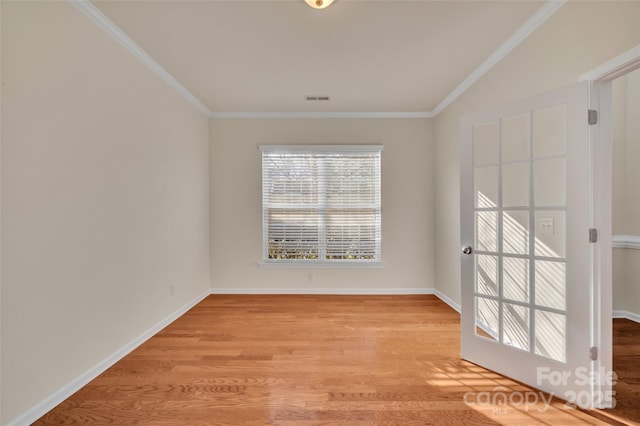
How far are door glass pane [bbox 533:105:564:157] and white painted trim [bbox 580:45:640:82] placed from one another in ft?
0.68

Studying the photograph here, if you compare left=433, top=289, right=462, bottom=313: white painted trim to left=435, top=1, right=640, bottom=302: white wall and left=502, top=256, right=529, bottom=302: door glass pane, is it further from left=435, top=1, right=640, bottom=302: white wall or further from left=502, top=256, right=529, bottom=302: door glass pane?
left=502, top=256, right=529, bottom=302: door glass pane

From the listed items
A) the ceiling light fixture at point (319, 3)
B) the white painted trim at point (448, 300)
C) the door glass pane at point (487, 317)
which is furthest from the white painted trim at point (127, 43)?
the white painted trim at point (448, 300)

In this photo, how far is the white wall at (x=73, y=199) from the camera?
1.62 m

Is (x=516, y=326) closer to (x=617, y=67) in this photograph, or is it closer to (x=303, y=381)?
(x=303, y=381)

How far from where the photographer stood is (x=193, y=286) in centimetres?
384

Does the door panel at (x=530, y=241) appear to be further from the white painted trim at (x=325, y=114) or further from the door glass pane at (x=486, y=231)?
the white painted trim at (x=325, y=114)

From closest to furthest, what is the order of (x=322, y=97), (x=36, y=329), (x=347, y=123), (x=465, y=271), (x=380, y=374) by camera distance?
(x=36, y=329), (x=380, y=374), (x=465, y=271), (x=322, y=97), (x=347, y=123)

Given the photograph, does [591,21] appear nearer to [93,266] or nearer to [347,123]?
[347,123]

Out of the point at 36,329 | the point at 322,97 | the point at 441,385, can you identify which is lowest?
the point at 441,385

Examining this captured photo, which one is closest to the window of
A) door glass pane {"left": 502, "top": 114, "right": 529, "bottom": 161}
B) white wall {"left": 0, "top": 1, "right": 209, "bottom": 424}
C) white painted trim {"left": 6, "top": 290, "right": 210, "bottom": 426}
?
white wall {"left": 0, "top": 1, "right": 209, "bottom": 424}

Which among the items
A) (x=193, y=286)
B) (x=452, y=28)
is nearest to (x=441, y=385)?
(x=452, y=28)

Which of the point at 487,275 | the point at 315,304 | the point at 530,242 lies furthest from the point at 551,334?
the point at 315,304

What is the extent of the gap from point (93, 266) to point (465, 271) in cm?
288

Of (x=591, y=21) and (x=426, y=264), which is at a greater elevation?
(x=591, y=21)
